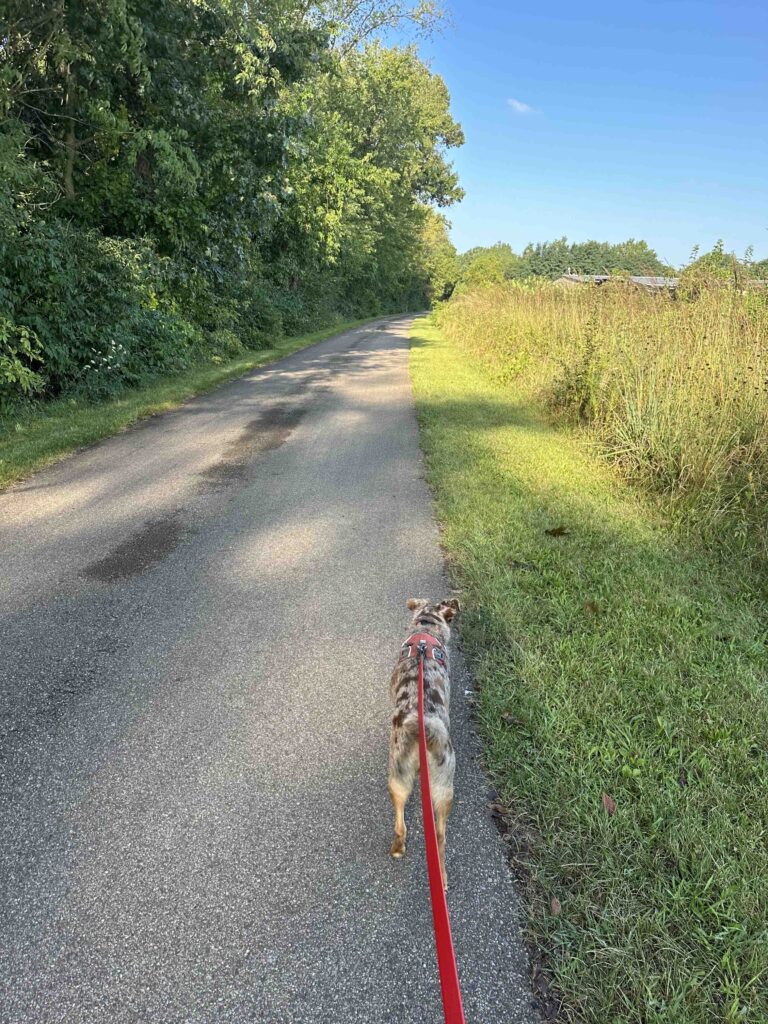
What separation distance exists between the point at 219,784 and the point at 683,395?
5.50 metres

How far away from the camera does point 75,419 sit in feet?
28.6

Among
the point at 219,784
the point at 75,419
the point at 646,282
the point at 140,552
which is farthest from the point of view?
the point at 75,419

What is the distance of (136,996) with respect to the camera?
169 cm

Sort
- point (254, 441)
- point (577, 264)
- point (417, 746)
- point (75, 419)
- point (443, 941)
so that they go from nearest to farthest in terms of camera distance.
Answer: point (443, 941) < point (417, 746) < point (254, 441) < point (75, 419) < point (577, 264)

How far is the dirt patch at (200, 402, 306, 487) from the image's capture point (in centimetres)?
677

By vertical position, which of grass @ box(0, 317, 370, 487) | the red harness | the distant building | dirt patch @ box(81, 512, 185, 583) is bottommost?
dirt patch @ box(81, 512, 185, 583)

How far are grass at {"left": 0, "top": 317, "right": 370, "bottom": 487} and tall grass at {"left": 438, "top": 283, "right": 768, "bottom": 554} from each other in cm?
661

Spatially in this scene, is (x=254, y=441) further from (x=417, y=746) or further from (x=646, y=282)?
(x=417, y=746)

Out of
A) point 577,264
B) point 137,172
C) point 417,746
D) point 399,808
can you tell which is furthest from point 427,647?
point 577,264

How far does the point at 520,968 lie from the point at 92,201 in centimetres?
1501

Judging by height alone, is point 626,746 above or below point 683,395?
below

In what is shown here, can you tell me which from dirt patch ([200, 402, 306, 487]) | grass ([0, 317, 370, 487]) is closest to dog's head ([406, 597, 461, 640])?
dirt patch ([200, 402, 306, 487])

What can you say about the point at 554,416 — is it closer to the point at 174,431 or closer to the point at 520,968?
the point at 174,431

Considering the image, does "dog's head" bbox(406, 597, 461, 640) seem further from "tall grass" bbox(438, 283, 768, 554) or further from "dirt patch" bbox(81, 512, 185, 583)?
"tall grass" bbox(438, 283, 768, 554)
